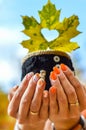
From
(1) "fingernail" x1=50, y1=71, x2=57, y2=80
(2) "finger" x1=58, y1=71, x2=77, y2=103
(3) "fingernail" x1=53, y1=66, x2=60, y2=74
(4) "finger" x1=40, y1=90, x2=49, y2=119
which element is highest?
(3) "fingernail" x1=53, y1=66, x2=60, y2=74

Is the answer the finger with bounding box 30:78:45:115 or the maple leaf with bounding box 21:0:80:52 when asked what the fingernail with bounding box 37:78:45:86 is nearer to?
the finger with bounding box 30:78:45:115

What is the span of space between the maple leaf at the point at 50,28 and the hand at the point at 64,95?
0.33 ft

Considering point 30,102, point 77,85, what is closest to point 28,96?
point 30,102

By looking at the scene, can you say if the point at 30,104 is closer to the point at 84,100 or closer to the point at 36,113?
the point at 36,113

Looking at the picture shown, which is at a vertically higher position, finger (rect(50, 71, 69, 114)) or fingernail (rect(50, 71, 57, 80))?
fingernail (rect(50, 71, 57, 80))

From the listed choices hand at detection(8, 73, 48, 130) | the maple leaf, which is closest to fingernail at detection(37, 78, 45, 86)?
hand at detection(8, 73, 48, 130)

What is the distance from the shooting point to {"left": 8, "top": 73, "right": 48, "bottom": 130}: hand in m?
0.96

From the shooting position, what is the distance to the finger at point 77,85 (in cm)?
96

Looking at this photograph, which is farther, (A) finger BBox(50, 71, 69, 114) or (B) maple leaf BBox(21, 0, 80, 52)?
(B) maple leaf BBox(21, 0, 80, 52)

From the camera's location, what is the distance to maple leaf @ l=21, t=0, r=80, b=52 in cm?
105

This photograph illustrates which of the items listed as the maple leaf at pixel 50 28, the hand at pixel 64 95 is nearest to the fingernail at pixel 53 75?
the hand at pixel 64 95

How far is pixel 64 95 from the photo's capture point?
0.96 m

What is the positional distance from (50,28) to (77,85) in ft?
0.61

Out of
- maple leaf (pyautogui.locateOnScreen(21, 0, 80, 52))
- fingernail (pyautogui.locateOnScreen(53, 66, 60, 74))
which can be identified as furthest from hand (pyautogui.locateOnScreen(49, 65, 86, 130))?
maple leaf (pyautogui.locateOnScreen(21, 0, 80, 52))
